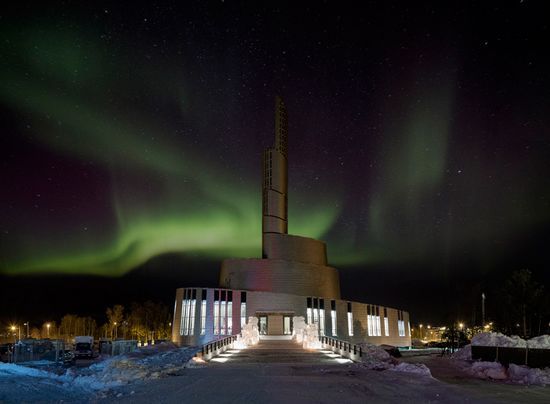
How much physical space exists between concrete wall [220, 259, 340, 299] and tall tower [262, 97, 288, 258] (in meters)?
4.04

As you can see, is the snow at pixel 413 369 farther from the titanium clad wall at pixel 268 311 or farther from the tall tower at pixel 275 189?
the tall tower at pixel 275 189

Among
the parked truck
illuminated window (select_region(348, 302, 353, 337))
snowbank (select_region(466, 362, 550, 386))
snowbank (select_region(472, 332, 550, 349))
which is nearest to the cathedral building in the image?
illuminated window (select_region(348, 302, 353, 337))

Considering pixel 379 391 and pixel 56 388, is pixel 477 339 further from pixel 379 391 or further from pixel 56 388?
pixel 56 388

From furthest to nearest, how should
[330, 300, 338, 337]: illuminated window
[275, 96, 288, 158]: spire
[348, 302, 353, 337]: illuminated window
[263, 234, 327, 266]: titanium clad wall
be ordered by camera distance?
[275, 96, 288, 158]: spire
[263, 234, 327, 266]: titanium clad wall
[348, 302, 353, 337]: illuminated window
[330, 300, 338, 337]: illuminated window

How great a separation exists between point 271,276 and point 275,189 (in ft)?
49.8

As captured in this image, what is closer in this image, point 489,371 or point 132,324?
point 489,371

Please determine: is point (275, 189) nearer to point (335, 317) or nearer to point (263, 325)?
point (335, 317)

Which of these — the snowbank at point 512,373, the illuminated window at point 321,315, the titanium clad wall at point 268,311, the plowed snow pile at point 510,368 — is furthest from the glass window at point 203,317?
the snowbank at point 512,373

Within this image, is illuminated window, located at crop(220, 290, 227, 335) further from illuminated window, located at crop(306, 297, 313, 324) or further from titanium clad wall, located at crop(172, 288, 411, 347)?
illuminated window, located at crop(306, 297, 313, 324)

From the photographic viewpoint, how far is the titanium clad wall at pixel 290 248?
83938 millimetres

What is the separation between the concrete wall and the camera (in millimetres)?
80000

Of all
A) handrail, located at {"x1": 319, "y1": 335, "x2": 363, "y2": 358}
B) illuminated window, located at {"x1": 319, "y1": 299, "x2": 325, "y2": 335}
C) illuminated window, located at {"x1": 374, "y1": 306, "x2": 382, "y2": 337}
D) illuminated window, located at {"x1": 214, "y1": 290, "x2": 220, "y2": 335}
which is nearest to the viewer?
handrail, located at {"x1": 319, "y1": 335, "x2": 363, "y2": 358}

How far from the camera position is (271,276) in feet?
263

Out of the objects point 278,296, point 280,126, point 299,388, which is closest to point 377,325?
point 278,296
